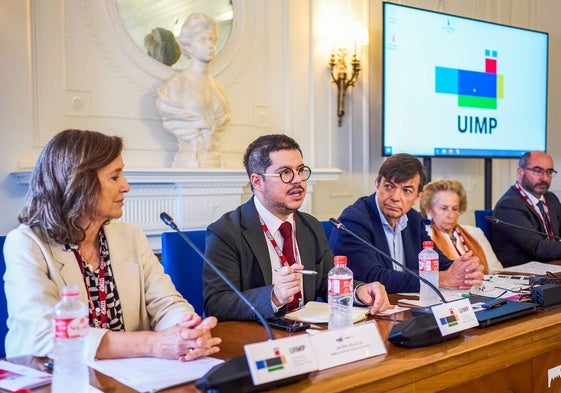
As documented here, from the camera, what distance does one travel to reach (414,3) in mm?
4969

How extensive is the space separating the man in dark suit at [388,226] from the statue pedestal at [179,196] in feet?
4.17

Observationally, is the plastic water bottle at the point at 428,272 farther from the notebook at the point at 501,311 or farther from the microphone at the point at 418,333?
the microphone at the point at 418,333

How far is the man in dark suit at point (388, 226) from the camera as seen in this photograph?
91.7 inches

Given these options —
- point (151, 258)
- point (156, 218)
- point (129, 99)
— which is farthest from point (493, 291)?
point (129, 99)

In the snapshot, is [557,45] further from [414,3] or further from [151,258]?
[151,258]

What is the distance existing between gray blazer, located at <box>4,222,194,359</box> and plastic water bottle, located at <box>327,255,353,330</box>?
39 cm

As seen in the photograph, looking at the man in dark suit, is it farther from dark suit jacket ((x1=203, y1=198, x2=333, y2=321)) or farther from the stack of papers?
the stack of papers

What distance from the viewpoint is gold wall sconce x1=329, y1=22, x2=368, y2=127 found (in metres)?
4.41

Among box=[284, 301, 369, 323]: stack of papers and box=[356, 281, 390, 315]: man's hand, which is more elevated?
box=[356, 281, 390, 315]: man's hand

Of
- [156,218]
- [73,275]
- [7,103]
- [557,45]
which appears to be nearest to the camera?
[73,275]

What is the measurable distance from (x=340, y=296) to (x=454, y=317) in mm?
290

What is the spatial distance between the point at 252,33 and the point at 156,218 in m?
1.44

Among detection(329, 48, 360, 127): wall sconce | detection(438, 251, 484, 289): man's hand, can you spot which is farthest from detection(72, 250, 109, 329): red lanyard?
detection(329, 48, 360, 127): wall sconce

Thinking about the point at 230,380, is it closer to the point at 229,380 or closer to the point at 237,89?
the point at 229,380
